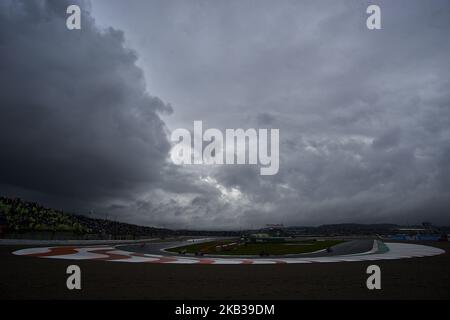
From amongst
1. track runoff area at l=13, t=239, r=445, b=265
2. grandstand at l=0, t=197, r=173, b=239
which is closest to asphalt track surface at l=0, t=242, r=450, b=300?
track runoff area at l=13, t=239, r=445, b=265

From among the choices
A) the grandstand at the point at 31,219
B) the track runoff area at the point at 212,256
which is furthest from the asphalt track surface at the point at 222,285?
the grandstand at the point at 31,219

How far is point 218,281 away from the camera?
38.6ft

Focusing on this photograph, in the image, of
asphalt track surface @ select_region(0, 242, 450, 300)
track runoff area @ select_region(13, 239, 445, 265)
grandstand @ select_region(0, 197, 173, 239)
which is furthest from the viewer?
grandstand @ select_region(0, 197, 173, 239)

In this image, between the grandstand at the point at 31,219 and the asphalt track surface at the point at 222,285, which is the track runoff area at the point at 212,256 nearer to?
the asphalt track surface at the point at 222,285

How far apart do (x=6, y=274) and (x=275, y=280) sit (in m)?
11.2

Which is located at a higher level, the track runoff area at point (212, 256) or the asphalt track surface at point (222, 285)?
the asphalt track surface at point (222, 285)

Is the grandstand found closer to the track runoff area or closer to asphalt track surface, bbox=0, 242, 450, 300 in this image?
the track runoff area

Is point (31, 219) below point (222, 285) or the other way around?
below

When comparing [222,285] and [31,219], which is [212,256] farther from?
[31,219]

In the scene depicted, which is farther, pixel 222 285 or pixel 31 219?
pixel 31 219

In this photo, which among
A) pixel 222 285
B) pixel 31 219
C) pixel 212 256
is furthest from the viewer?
pixel 31 219

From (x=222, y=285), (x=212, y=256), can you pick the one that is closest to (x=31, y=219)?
(x=212, y=256)
